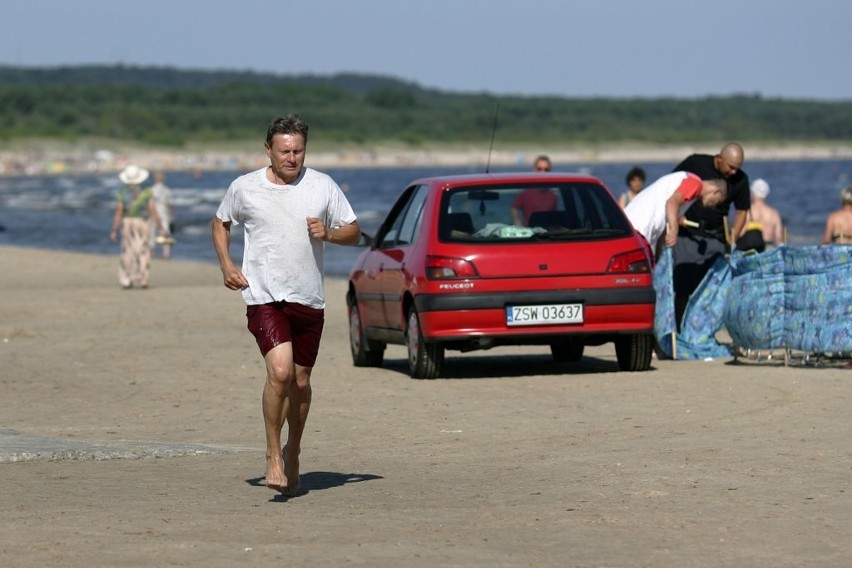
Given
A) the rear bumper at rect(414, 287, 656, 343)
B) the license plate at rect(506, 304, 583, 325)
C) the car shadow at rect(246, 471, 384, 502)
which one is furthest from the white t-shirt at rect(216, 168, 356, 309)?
the license plate at rect(506, 304, 583, 325)

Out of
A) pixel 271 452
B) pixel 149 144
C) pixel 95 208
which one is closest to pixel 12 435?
pixel 271 452

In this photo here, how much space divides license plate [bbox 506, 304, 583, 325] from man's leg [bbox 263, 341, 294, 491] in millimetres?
5242

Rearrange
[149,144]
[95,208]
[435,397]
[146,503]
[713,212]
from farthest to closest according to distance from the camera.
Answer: [149,144]
[95,208]
[713,212]
[435,397]
[146,503]

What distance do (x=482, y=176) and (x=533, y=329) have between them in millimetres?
1448

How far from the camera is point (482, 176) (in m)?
14.6

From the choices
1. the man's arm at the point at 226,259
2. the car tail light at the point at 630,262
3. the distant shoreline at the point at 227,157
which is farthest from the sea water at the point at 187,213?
the distant shoreline at the point at 227,157

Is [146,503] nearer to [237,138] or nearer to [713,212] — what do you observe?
[713,212]

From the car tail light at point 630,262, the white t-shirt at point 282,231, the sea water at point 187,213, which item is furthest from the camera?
the sea water at point 187,213

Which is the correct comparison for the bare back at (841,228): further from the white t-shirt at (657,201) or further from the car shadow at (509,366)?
the white t-shirt at (657,201)

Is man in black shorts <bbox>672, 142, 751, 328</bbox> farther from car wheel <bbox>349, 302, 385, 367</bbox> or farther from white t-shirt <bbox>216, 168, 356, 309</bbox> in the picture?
white t-shirt <bbox>216, 168, 356, 309</bbox>

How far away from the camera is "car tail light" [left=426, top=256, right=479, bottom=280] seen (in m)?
13.8

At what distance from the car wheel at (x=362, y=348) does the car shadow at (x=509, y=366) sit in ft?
0.49

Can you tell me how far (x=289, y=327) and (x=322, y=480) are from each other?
95 cm

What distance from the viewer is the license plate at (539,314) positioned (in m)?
13.8
